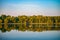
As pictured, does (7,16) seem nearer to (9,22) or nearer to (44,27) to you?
(9,22)

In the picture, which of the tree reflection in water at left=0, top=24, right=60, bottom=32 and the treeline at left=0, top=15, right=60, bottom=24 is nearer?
the treeline at left=0, top=15, right=60, bottom=24

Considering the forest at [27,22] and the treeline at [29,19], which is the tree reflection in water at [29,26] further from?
the treeline at [29,19]

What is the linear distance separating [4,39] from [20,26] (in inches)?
70.8

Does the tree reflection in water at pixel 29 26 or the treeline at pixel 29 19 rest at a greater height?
the treeline at pixel 29 19

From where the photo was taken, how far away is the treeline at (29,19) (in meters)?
4.98

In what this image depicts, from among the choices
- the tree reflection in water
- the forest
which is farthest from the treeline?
the tree reflection in water

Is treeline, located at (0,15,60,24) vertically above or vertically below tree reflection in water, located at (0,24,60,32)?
above

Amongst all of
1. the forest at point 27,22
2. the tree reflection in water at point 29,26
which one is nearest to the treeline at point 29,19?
the forest at point 27,22

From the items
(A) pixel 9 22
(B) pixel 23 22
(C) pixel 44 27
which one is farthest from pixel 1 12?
(C) pixel 44 27

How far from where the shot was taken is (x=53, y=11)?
4770mm

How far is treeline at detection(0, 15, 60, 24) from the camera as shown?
498 cm

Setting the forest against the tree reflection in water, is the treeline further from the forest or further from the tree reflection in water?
the tree reflection in water

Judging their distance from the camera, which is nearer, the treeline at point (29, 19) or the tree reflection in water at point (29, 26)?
the treeline at point (29, 19)

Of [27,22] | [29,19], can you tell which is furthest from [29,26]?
[29,19]
